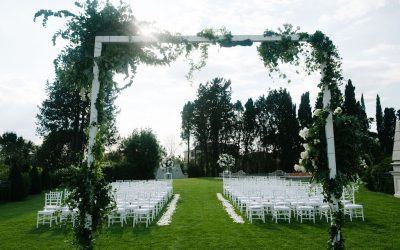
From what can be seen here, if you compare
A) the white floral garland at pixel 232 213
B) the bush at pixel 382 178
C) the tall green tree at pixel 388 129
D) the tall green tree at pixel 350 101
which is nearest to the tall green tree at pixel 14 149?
the white floral garland at pixel 232 213

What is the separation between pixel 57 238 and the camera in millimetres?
8961

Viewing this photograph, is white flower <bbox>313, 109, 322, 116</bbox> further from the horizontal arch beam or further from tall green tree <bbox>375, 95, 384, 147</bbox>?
tall green tree <bbox>375, 95, 384, 147</bbox>

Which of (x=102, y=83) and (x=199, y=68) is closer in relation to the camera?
(x=102, y=83)

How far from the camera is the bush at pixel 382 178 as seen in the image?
19.6 metres

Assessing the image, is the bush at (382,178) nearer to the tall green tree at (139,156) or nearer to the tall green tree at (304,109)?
the tall green tree at (139,156)

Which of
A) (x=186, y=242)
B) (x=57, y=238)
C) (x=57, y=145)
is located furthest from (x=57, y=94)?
(x=186, y=242)

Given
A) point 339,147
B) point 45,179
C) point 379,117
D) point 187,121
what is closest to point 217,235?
point 339,147

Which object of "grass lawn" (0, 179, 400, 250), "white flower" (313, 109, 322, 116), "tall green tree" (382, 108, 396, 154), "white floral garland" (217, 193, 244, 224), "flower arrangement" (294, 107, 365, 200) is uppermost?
"tall green tree" (382, 108, 396, 154)

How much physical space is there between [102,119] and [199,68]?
2.19 m

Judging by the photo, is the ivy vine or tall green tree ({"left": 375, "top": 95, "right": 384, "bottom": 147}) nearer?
the ivy vine

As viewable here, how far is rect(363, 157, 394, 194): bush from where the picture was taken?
19625mm

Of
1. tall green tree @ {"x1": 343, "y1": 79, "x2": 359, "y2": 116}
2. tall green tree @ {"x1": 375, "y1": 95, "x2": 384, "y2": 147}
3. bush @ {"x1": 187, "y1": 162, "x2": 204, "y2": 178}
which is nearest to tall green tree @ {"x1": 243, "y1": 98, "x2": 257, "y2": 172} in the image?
bush @ {"x1": 187, "y1": 162, "x2": 204, "y2": 178}

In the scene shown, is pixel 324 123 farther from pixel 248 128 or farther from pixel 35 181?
pixel 248 128

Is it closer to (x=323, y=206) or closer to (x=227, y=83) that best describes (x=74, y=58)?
(x=323, y=206)
